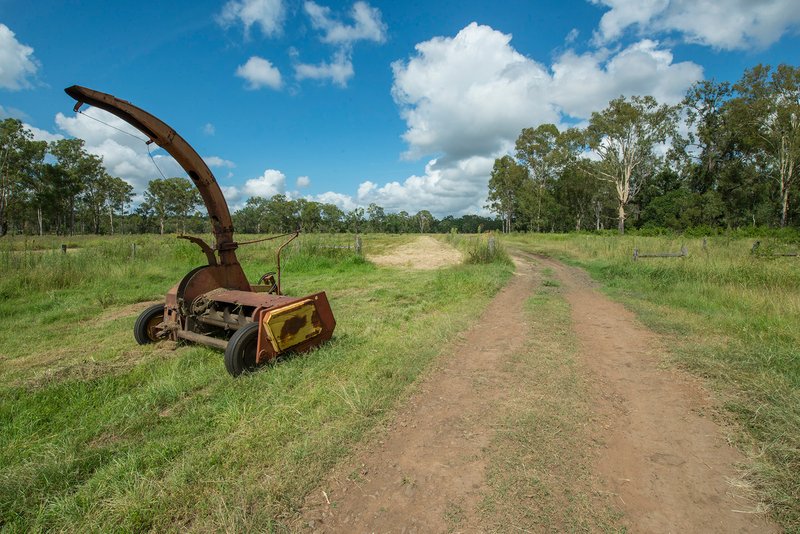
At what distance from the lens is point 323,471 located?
2537 mm

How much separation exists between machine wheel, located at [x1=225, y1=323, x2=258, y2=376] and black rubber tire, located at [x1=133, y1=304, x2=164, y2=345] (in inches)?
89.4

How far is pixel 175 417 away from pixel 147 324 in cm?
285

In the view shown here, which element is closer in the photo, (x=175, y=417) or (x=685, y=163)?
(x=175, y=417)

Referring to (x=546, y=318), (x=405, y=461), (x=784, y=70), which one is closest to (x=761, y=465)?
(x=405, y=461)

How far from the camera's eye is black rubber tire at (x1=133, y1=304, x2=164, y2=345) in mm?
5422

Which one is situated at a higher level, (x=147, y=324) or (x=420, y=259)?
(x=420, y=259)

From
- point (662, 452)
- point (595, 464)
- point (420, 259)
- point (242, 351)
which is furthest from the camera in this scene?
point (420, 259)

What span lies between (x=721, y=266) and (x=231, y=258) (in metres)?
12.2

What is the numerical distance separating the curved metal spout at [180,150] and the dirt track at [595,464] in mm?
3660

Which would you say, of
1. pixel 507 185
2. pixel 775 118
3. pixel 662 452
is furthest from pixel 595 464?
pixel 507 185

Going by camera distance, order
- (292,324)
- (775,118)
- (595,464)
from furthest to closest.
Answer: (775,118) → (292,324) → (595,464)

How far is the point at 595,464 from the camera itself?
264 cm

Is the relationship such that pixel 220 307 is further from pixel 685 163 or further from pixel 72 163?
pixel 72 163

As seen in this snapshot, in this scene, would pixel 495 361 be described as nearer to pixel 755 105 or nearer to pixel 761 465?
pixel 761 465
